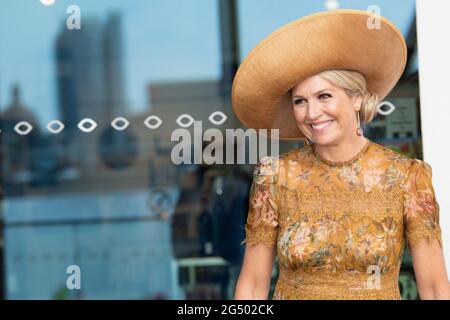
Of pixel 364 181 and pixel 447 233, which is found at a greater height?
pixel 364 181

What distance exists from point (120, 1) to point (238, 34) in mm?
912

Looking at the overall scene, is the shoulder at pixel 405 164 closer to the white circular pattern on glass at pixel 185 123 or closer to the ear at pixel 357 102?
the ear at pixel 357 102

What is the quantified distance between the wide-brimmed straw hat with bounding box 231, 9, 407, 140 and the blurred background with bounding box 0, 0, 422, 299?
5.39ft

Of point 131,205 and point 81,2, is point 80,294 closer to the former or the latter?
point 131,205

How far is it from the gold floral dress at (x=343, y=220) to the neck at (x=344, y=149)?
16 millimetres

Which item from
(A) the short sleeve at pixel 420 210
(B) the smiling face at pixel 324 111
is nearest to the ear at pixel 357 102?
(B) the smiling face at pixel 324 111

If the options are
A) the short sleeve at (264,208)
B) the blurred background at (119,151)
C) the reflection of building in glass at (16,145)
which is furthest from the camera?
the reflection of building in glass at (16,145)

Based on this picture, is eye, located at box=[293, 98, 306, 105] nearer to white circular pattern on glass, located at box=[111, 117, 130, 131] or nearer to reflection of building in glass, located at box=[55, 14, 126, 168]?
white circular pattern on glass, located at box=[111, 117, 130, 131]

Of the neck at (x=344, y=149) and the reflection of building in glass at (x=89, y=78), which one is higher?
the reflection of building in glass at (x=89, y=78)

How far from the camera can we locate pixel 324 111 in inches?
90.6

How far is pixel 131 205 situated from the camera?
247 inches

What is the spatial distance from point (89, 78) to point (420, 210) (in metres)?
4.05

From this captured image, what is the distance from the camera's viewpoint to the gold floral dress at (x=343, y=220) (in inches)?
91.3
